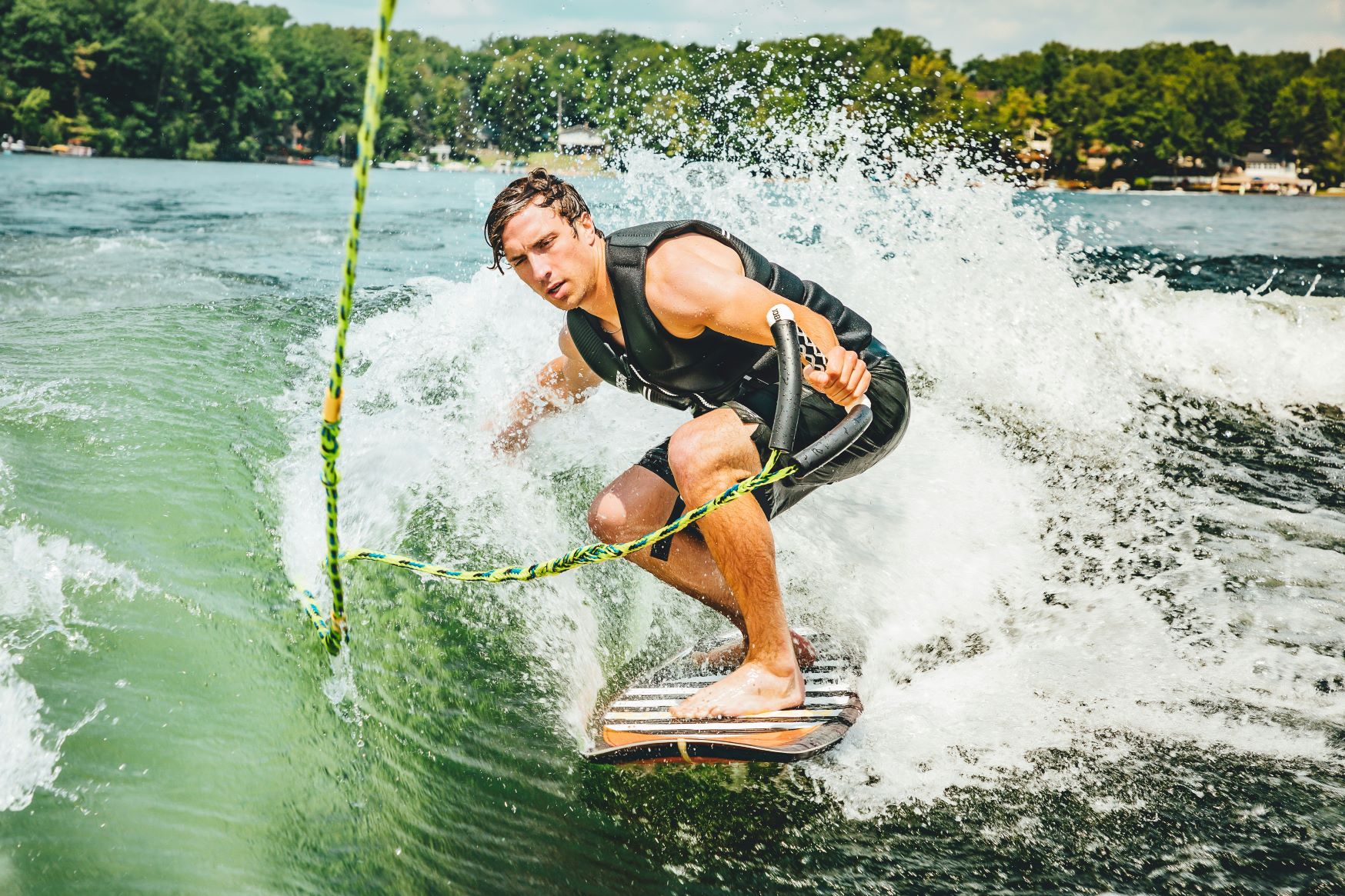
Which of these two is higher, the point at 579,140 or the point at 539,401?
the point at 579,140

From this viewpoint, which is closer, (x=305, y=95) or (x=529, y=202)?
(x=529, y=202)

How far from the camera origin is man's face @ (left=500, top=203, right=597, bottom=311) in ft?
10.1

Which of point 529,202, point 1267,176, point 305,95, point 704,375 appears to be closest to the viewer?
point 529,202

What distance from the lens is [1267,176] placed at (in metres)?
71.6

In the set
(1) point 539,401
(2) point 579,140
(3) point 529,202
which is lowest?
(1) point 539,401

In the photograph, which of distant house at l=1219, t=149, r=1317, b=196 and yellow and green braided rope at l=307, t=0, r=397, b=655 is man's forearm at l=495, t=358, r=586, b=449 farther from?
distant house at l=1219, t=149, r=1317, b=196

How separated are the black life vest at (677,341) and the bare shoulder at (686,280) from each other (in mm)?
33

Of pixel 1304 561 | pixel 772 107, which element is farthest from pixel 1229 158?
pixel 1304 561

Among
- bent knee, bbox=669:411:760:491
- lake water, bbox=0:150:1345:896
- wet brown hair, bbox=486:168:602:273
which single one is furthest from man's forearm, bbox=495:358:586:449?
bent knee, bbox=669:411:760:491

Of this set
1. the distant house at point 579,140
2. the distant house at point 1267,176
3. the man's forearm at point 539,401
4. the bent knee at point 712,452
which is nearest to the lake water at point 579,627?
the man's forearm at point 539,401

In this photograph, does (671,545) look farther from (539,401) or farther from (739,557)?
(539,401)

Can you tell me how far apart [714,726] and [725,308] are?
1260mm

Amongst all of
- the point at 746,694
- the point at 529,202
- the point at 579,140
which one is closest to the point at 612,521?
the point at 746,694

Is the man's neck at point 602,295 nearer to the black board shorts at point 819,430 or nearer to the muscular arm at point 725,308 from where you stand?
the muscular arm at point 725,308
